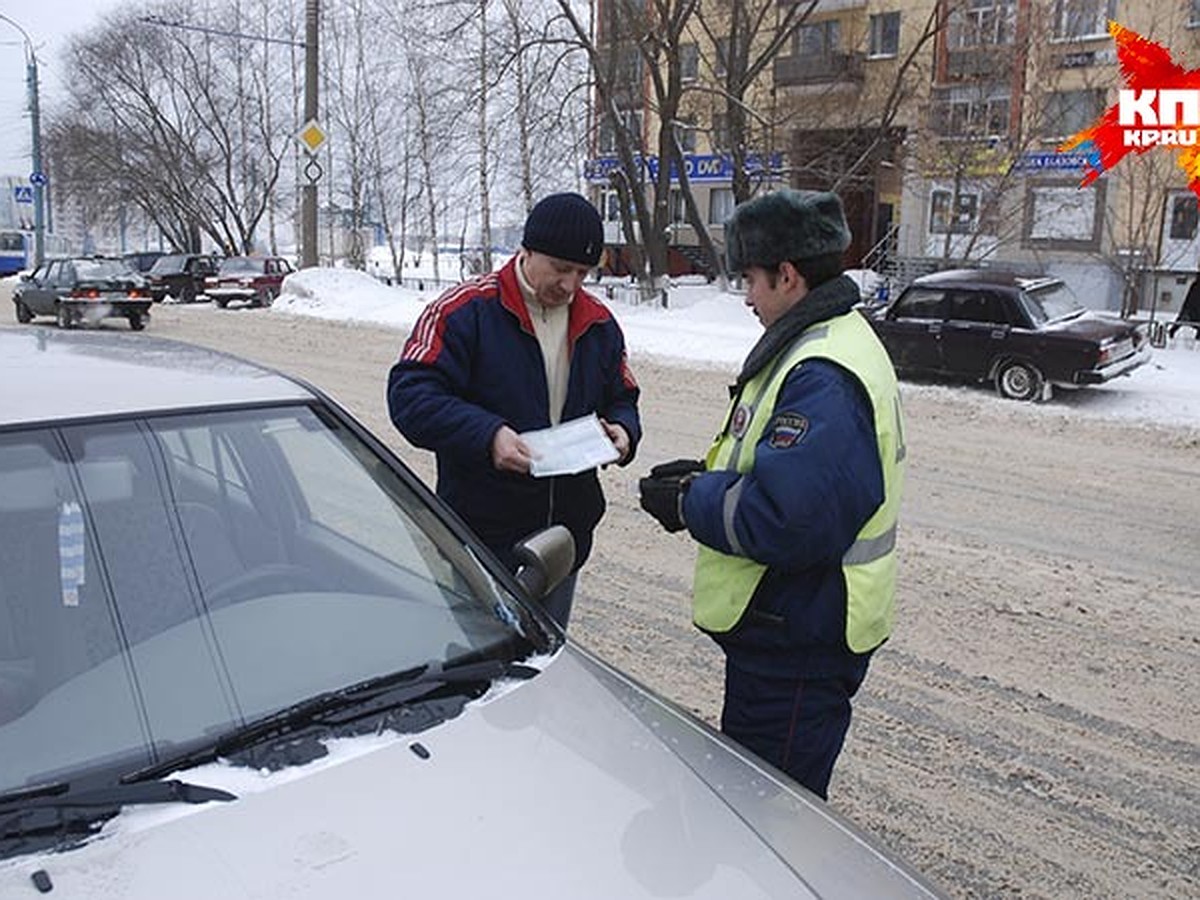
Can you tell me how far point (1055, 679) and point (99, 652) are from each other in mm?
3922

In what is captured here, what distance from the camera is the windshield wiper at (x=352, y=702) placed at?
1.91 m

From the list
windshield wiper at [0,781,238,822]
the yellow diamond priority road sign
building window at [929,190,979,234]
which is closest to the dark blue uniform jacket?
windshield wiper at [0,781,238,822]

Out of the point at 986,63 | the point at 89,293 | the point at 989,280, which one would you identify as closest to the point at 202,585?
the point at 989,280

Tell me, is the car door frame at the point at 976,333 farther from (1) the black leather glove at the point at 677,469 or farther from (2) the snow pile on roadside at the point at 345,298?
(2) the snow pile on roadside at the point at 345,298

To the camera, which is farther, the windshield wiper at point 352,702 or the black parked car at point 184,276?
the black parked car at point 184,276

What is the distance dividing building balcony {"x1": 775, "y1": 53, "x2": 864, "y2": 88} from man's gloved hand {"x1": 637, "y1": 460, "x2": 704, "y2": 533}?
119ft

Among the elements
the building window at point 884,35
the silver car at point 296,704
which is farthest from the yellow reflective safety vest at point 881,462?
the building window at point 884,35

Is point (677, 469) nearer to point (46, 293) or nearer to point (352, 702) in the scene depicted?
point (352, 702)

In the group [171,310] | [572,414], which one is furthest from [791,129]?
[572,414]

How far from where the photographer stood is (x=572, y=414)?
3.40 meters

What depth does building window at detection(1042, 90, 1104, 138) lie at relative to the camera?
26.8 m

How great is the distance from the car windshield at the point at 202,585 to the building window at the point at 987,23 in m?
26.2

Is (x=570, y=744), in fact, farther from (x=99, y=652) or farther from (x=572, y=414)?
(x=572, y=414)

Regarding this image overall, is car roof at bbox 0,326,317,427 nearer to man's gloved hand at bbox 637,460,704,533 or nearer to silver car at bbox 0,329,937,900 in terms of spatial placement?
silver car at bbox 0,329,937,900
